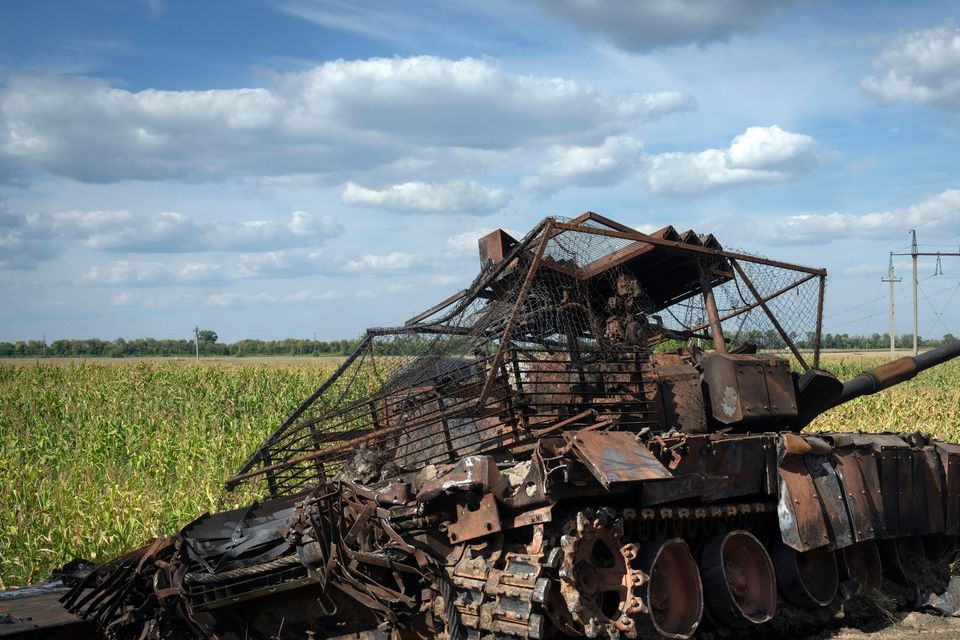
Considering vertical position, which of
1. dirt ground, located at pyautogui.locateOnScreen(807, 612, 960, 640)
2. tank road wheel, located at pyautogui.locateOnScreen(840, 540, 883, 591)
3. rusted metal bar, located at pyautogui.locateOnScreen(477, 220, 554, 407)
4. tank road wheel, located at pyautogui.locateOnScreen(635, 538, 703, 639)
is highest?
rusted metal bar, located at pyautogui.locateOnScreen(477, 220, 554, 407)

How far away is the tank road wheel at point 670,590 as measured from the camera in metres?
7.74

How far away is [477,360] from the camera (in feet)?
28.0

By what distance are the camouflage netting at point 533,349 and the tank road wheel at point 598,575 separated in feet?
3.61

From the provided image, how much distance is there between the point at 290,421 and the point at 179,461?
5.43m

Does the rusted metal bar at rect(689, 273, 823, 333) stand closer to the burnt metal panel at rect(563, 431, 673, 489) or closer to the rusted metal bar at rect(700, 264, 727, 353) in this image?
the rusted metal bar at rect(700, 264, 727, 353)

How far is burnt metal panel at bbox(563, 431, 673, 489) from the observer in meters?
7.16

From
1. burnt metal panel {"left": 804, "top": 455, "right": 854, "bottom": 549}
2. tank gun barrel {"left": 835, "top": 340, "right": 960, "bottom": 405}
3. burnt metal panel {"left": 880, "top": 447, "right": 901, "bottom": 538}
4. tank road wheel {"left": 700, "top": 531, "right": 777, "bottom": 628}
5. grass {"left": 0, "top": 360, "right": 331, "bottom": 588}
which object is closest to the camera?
tank road wheel {"left": 700, "top": 531, "right": 777, "bottom": 628}

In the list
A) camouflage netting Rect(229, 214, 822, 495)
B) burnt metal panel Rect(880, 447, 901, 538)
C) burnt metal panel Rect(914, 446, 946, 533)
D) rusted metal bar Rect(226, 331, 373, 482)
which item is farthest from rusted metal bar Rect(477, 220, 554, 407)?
burnt metal panel Rect(914, 446, 946, 533)

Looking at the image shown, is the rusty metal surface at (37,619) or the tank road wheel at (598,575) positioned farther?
the rusty metal surface at (37,619)

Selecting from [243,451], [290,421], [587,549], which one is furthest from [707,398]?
[243,451]

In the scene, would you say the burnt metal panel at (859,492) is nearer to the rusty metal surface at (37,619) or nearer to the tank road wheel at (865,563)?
the tank road wheel at (865,563)

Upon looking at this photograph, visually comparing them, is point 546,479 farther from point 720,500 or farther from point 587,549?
point 720,500

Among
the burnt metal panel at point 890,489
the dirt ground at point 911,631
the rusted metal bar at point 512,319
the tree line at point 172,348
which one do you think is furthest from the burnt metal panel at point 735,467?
the tree line at point 172,348

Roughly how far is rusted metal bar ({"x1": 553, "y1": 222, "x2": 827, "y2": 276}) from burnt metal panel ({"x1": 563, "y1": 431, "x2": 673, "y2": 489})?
1.98 meters
